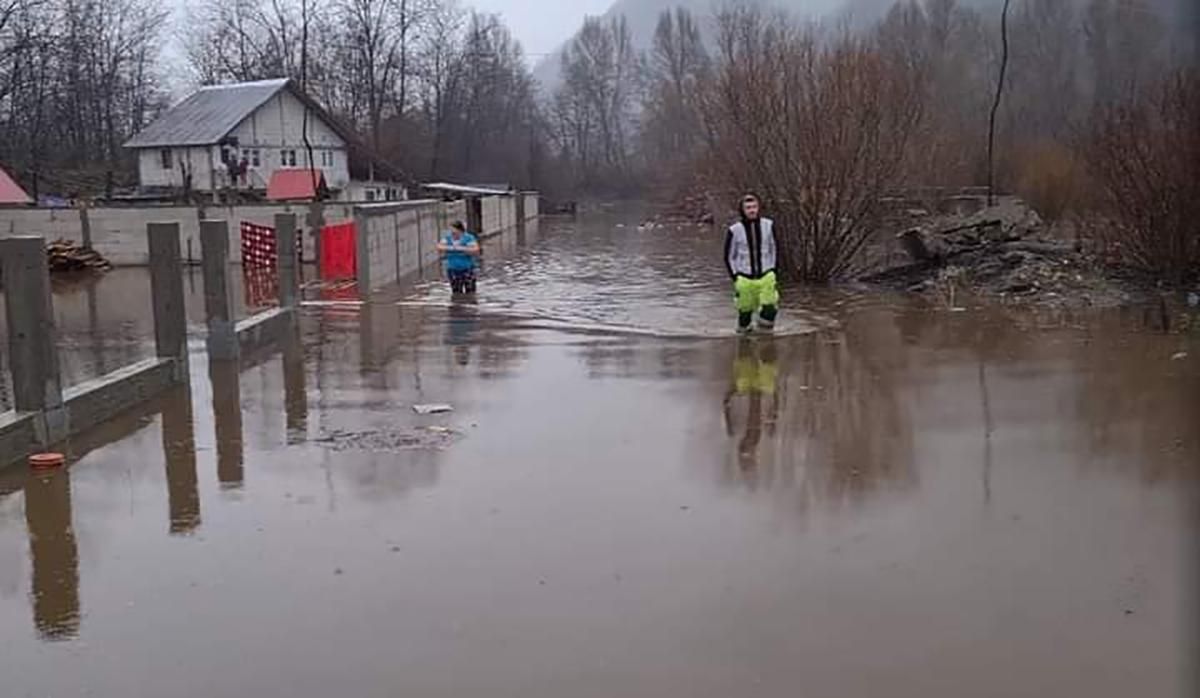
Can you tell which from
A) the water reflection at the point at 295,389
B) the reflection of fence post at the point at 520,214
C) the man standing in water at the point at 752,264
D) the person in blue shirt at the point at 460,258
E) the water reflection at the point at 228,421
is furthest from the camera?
the reflection of fence post at the point at 520,214

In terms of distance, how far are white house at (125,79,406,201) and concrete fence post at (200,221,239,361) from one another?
4517 centimetres

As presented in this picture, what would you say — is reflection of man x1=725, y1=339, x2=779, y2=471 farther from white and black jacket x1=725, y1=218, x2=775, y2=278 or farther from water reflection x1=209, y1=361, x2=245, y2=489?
water reflection x1=209, y1=361, x2=245, y2=489

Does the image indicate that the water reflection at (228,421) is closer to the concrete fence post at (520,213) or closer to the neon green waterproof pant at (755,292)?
the neon green waterproof pant at (755,292)

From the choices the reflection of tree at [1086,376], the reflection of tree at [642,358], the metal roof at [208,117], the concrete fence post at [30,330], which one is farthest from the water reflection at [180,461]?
the metal roof at [208,117]

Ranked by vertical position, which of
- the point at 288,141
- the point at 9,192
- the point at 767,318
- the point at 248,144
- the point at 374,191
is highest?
the point at 288,141

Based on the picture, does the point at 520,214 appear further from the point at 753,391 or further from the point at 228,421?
the point at 228,421

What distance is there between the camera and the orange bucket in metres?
8.11

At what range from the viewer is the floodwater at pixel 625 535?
16.1ft

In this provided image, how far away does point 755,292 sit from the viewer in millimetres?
14594

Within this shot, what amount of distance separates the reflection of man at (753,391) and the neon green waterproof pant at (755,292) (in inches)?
23.8

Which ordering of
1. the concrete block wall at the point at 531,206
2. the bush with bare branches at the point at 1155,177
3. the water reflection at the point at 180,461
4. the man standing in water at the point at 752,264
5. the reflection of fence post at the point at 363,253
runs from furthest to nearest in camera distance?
the concrete block wall at the point at 531,206 → the reflection of fence post at the point at 363,253 → the bush with bare branches at the point at 1155,177 → the man standing in water at the point at 752,264 → the water reflection at the point at 180,461

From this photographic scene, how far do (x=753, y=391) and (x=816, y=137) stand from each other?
10917 millimetres

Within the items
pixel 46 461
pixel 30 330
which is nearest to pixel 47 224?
pixel 30 330

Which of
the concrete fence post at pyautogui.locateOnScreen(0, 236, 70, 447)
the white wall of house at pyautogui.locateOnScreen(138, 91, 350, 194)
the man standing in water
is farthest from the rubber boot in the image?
the white wall of house at pyautogui.locateOnScreen(138, 91, 350, 194)
